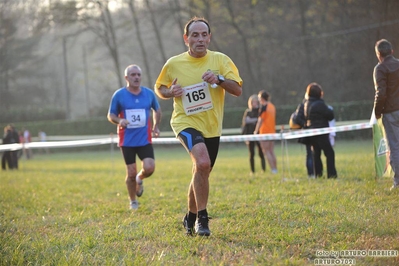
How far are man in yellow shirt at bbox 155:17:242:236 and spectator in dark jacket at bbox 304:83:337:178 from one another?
18.5ft

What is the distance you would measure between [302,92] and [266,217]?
97.3 ft

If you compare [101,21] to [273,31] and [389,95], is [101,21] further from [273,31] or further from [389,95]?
[389,95]

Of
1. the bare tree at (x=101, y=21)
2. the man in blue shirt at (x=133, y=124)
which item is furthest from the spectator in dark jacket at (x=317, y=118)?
the bare tree at (x=101, y=21)

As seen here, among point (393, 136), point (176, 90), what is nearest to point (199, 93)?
point (176, 90)

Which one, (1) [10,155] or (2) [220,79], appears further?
(1) [10,155]

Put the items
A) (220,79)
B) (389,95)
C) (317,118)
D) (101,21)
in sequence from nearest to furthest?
(220,79) < (389,95) < (317,118) < (101,21)

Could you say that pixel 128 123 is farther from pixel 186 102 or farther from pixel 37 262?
pixel 37 262

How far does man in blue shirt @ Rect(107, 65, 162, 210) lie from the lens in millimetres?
8828

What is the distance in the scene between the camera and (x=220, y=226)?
6.54m

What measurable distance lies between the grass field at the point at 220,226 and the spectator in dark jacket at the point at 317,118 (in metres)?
0.58

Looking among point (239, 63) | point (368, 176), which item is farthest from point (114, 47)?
point (368, 176)

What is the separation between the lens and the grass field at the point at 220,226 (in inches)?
197

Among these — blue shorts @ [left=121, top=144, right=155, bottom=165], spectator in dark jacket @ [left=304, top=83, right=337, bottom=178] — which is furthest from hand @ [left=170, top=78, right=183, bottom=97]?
spectator in dark jacket @ [left=304, top=83, right=337, bottom=178]

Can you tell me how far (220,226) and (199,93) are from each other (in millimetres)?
1626
